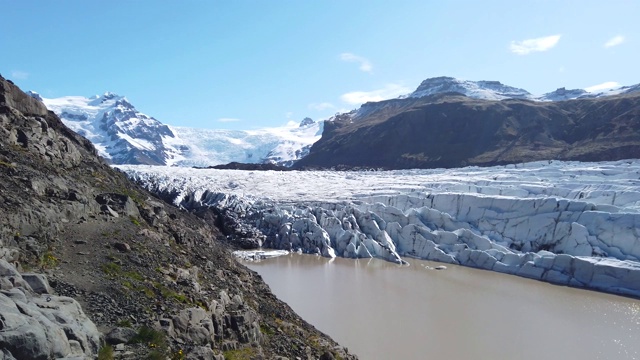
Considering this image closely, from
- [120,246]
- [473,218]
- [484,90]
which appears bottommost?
[473,218]

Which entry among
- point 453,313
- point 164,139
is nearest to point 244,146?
point 164,139

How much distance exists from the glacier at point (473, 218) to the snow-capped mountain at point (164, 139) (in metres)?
69.9

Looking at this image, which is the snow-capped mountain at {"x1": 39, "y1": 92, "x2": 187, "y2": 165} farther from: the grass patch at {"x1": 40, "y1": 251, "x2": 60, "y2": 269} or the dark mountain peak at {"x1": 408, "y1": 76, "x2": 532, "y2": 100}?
the grass patch at {"x1": 40, "y1": 251, "x2": 60, "y2": 269}

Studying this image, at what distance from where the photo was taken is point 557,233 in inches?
1057

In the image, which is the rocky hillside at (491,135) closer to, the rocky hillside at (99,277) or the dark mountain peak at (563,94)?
the dark mountain peak at (563,94)

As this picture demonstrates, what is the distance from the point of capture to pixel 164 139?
152m

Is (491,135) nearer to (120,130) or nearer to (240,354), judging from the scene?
(240,354)

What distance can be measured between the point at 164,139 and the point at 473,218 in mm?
135232

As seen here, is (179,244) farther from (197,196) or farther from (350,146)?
(350,146)

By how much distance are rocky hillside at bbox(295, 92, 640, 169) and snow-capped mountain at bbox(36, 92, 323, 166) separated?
28.7m

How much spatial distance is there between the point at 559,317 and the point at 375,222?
13.7m

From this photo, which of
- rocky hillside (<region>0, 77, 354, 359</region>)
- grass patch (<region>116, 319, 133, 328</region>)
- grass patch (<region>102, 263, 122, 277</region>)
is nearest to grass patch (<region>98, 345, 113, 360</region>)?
rocky hillside (<region>0, 77, 354, 359</region>)

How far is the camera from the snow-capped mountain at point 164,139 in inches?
5012

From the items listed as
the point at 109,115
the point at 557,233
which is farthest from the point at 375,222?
the point at 109,115
